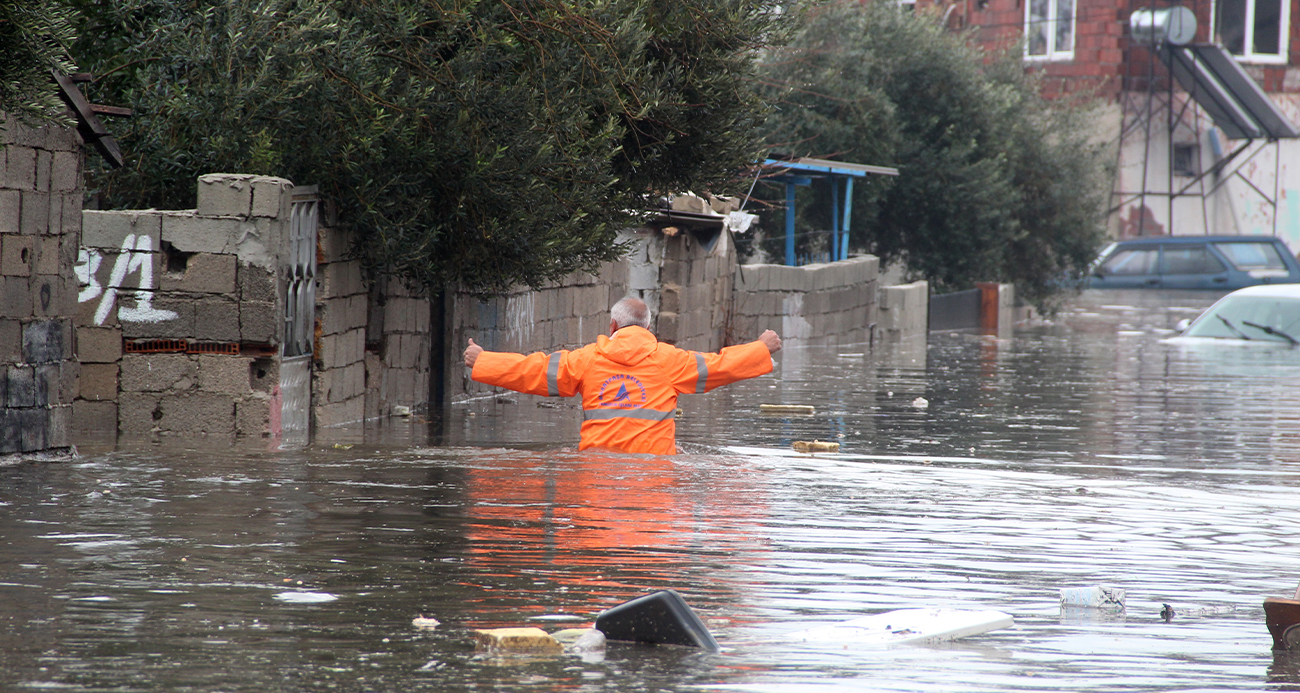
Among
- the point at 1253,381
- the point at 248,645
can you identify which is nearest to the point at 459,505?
the point at 248,645

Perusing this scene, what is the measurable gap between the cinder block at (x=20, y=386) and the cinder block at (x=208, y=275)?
1792 millimetres

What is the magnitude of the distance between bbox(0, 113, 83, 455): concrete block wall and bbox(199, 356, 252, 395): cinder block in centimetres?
137

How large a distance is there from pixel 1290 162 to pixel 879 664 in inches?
1662

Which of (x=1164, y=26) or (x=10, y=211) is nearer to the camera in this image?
(x=10, y=211)

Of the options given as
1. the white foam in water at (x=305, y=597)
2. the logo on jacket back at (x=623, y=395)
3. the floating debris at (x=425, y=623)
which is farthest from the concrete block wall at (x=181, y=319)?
the floating debris at (x=425, y=623)

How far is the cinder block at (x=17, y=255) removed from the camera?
9312 millimetres

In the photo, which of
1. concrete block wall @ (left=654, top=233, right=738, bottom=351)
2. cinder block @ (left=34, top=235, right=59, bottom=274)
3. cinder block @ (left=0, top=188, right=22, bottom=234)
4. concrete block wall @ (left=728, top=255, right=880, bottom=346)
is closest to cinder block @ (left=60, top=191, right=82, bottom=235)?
cinder block @ (left=34, top=235, right=59, bottom=274)

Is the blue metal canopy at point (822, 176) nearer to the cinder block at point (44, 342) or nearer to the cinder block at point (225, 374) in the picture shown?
the cinder block at point (225, 374)

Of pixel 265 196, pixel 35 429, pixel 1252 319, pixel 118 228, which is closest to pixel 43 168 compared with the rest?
pixel 35 429

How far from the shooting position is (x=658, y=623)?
5.25 meters

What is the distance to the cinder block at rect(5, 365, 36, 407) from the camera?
9.38 meters

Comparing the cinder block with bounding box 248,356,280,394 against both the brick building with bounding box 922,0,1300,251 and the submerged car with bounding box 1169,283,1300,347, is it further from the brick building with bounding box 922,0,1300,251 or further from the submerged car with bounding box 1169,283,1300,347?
the brick building with bounding box 922,0,1300,251

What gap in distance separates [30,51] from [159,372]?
510cm

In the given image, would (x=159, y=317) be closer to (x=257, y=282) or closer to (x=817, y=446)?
(x=257, y=282)
